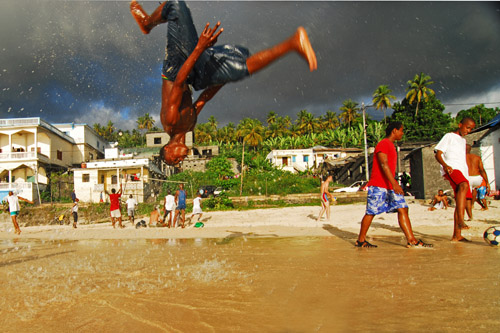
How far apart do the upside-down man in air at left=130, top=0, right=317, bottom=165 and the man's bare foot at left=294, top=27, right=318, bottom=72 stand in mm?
18

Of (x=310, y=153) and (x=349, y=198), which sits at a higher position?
(x=310, y=153)

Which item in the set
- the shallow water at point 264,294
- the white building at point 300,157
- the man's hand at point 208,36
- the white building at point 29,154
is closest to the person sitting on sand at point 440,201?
the shallow water at point 264,294

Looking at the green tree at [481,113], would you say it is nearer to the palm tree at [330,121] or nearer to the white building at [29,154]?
the palm tree at [330,121]

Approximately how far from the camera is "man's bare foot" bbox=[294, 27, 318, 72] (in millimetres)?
3803

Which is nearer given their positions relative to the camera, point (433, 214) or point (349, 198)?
point (433, 214)

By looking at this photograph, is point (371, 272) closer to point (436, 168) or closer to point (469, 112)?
point (436, 168)

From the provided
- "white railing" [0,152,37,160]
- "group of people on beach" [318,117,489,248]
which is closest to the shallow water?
"group of people on beach" [318,117,489,248]

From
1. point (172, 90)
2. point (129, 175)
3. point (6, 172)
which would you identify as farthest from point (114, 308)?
point (6, 172)

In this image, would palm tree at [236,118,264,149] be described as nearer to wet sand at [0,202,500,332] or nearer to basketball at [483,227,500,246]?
basketball at [483,227,500,246]

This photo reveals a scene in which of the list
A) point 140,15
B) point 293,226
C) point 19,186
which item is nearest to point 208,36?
point 140,15

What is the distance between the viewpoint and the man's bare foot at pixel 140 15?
4.54 m

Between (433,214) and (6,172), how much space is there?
111 ft

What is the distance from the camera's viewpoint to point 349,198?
66.2ft

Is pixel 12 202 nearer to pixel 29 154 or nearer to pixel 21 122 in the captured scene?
pixel 29 154
